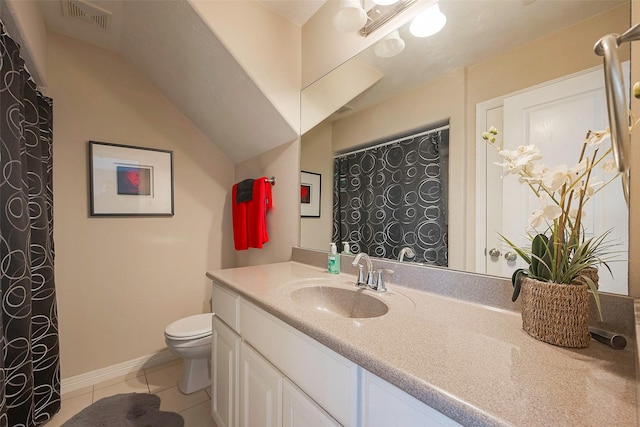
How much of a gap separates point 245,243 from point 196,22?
4.69ft

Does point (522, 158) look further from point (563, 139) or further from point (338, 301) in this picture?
point (338, 301)

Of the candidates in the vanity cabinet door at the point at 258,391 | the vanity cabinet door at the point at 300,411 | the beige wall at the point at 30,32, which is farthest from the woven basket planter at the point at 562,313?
the beige wall at the point at 30,32

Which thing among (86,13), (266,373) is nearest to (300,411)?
(266,373)

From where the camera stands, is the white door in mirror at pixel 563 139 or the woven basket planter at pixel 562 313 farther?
the white door in mirror at pixel 563 139

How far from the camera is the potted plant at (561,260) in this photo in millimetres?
602

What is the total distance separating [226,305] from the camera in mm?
1257

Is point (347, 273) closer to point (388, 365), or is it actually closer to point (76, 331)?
point (388, 365)

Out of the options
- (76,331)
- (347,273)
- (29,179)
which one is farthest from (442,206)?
(76,331)

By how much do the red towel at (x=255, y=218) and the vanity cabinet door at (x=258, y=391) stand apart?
934 mm

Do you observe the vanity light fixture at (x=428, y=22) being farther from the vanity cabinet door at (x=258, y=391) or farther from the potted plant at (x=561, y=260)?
the vanity cabinet door at (x=258, y=391)

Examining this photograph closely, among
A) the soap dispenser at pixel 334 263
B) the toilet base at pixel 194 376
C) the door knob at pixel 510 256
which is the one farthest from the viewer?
the toilet base at pixel 194 376

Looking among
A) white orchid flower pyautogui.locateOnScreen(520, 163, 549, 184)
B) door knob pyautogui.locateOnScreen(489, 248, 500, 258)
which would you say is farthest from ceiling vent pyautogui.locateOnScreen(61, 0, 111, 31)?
door knob pyautogui.locateOnScreen(489, 248, 500, 258)

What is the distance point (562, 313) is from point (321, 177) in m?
1.31

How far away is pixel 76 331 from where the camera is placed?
1.79m
